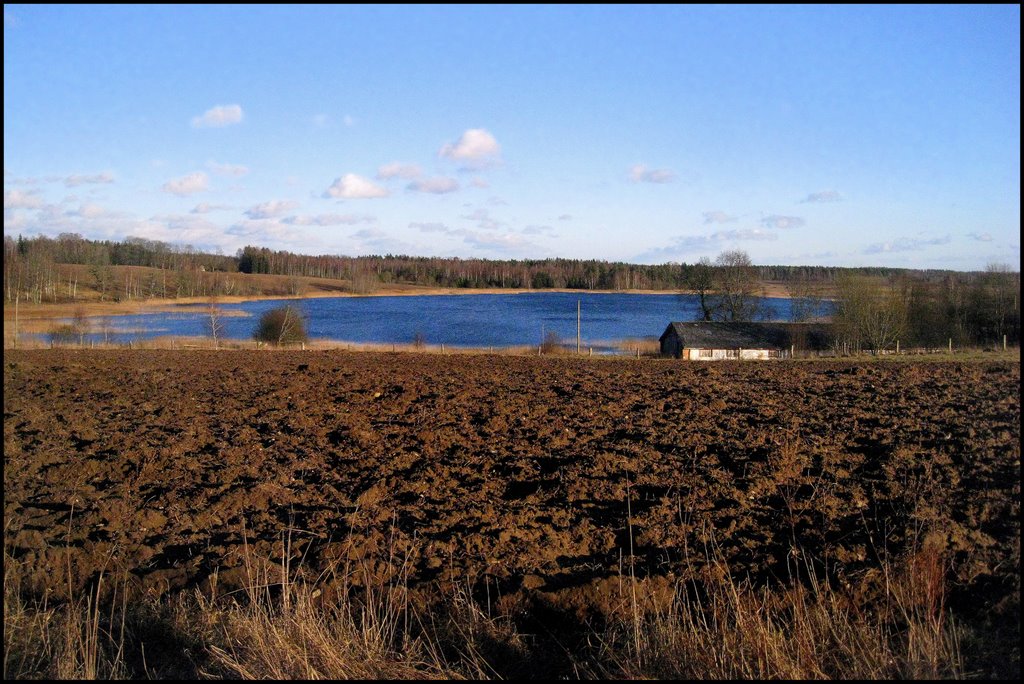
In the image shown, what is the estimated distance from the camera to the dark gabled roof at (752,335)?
134ft

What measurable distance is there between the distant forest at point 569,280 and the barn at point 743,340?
3.01 m

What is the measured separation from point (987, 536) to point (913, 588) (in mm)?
1253

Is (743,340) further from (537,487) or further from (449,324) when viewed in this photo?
(537,487)

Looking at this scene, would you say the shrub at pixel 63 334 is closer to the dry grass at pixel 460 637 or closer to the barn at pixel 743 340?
the barn at pixel 743 340

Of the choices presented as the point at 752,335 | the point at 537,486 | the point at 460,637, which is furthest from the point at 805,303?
the point at 460,637

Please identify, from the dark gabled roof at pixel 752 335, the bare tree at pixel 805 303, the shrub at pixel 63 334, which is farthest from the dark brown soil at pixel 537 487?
the bare tree at pixel 805 303

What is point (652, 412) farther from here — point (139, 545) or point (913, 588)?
point (139, 545)

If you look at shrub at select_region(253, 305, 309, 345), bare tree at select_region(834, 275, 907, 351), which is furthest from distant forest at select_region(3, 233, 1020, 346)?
shrub at select_region(253, 305, 309, 345)

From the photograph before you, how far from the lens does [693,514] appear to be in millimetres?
6684

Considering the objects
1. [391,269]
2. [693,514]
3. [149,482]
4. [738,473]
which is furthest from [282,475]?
[391,269]

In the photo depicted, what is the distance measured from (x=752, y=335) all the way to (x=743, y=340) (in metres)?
1.22

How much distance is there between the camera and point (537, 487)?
7738 millimetres

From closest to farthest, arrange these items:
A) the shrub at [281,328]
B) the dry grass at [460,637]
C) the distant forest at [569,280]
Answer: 1. the dry grass at [460,637]
2. the distant forest at [569,280]
3. the shrub at [281,328]

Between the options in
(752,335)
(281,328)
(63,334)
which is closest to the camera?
(281,328)
